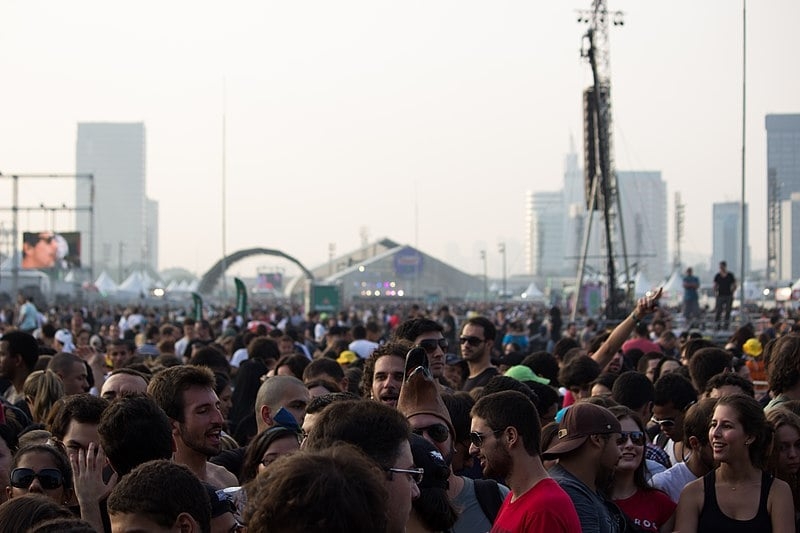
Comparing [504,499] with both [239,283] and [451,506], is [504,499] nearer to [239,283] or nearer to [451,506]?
[451,506]

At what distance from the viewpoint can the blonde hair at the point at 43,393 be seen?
822cm

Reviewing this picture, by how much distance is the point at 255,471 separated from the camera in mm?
5680

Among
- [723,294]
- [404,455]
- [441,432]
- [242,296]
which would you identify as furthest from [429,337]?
[242,296]

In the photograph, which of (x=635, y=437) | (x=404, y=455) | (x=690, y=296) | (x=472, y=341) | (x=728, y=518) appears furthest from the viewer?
(x=690, y=296)

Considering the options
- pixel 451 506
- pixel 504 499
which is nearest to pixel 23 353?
pixel 504 499

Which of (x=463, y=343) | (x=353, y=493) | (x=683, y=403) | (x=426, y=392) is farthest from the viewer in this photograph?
(x=463, y=343)

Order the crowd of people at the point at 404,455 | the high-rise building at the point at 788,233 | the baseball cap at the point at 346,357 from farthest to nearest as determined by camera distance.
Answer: the high-rise building at the point at 788,233
the baseball cap at the point at 346,357
the crowd of people at the point at 404,455

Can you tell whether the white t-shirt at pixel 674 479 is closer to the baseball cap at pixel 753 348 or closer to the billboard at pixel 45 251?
the baseball cap at pixel 753 348

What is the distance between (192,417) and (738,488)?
2.73 metres

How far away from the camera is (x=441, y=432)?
4.89 meters

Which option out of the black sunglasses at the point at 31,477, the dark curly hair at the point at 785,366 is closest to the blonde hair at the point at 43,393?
the black sunglasses at the point at 31,477

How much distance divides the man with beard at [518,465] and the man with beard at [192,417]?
1487 millimetres

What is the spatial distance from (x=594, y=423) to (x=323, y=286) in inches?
1817

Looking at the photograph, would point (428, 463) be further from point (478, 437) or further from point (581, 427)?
point (581, 427)
